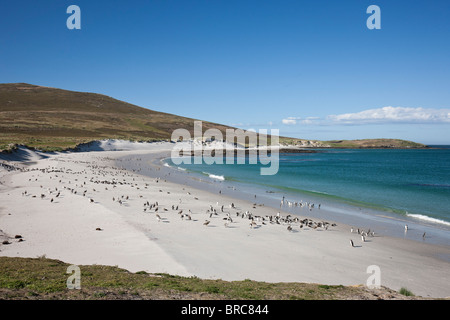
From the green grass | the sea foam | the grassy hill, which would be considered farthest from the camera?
the grassy hill

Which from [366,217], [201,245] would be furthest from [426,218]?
[201,245]

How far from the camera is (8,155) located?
4597cm

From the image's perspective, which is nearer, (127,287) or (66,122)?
(127,287)

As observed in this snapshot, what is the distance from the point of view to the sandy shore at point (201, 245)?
12586 millimetres

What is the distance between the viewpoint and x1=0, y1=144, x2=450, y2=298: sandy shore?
12.6 metres

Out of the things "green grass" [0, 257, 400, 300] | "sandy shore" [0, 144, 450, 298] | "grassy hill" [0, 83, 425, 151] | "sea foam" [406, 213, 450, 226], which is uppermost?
"grassy hill" [0, 83, 425, 151]

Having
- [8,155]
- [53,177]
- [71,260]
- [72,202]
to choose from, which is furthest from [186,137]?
[71,260]

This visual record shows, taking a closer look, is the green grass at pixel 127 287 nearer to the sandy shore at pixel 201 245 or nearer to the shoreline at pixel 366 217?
the sandy shore at pixel 201 245

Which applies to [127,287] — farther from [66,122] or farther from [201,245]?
[66,122]

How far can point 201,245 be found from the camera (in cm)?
1535

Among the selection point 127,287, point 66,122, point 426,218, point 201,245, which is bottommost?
point 426,218

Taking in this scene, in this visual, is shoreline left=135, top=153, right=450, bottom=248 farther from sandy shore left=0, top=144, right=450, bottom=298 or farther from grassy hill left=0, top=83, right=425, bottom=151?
grassy hill left=0, top=83, right=425, bottom=151

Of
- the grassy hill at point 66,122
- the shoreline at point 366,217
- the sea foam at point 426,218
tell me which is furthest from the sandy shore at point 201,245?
the grassy hill at point 66,122

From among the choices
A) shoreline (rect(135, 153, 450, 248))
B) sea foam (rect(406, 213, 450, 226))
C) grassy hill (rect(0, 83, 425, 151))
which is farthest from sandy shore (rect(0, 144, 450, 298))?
grassy hill (rect(0, 83, 425, 151))
